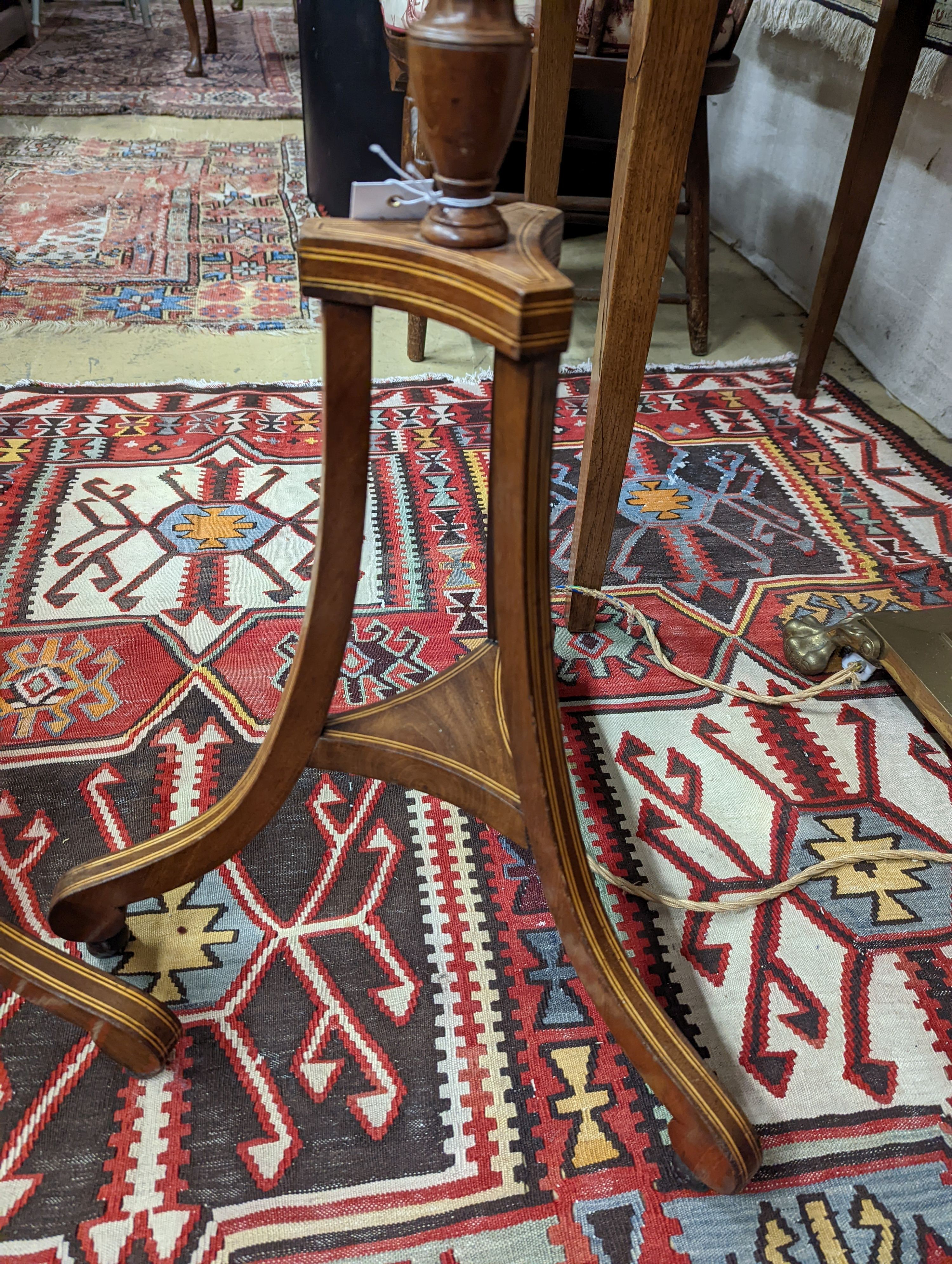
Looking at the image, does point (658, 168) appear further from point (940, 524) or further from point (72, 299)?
point (72, 299)

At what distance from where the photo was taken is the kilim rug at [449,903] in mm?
664

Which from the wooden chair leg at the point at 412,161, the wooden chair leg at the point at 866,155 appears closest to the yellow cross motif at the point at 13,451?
the wooden chair leg at the point at 412,161

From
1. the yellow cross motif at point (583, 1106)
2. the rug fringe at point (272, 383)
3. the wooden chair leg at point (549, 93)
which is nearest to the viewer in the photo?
the yellow cross motif at point (583, 1106)

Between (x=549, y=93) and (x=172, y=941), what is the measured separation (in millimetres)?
1156

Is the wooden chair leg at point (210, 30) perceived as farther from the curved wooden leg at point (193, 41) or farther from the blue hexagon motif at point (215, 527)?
the blue hexagon motif at point (215, 527)

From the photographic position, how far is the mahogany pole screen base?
529 mm

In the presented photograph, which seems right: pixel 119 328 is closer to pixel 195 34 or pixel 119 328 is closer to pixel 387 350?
pixel 387 350

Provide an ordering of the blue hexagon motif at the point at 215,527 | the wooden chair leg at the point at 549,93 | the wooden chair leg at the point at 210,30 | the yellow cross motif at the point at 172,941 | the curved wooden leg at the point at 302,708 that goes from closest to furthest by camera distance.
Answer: the curved wooden leg at the point at 302,708
the yellow cross motif at the point at 172,941
the wooden chair leg at the point at 549,93
the blue hexagon motif at the point at 215,527
the wooden chair leg at the point at 210,30

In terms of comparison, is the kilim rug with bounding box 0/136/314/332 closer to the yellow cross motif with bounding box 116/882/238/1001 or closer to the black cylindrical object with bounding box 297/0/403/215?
the black cylindrical object with bounding box 297/0/403/215

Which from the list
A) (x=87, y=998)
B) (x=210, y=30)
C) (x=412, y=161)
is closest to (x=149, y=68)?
(x=210, y=30)

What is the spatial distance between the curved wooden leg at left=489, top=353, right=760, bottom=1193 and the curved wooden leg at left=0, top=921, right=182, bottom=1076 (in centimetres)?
32

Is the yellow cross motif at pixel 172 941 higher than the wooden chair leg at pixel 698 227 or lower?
lower

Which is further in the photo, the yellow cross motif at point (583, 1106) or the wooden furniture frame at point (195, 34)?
the wooden furniture frame at point (195, 34)

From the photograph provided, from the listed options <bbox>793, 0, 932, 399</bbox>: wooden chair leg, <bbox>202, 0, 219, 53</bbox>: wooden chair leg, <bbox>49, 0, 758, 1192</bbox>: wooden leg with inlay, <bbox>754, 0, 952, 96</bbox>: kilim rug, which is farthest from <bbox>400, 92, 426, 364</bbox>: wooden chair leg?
<bbox>202, 0, 219, 53</bbox>: wooden chair leg
